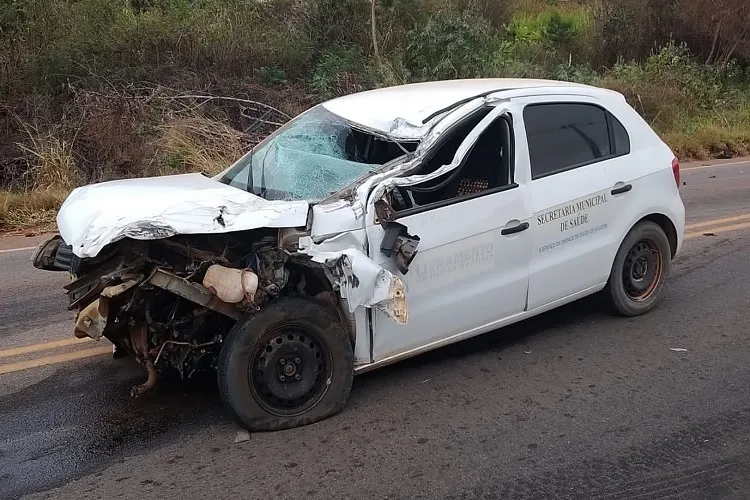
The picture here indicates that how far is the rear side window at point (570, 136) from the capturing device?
16.4ft

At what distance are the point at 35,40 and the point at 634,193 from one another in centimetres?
1124

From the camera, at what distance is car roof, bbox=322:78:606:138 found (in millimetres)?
4820

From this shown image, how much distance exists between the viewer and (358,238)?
4.16 metres

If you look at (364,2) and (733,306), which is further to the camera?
(364,2)

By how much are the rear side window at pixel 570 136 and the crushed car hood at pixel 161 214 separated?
1741mm

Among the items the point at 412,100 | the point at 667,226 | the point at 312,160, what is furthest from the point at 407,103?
the point at 667,226

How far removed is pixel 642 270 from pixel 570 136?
1285 millimetres

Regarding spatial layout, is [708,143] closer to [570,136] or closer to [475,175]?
[570,136]

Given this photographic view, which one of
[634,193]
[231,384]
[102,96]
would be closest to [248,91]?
[102,96]

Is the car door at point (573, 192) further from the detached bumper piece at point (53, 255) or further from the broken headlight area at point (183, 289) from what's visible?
the detached bumper piece at point (53, 255)

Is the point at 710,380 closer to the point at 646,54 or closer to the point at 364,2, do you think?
the point at 364,2

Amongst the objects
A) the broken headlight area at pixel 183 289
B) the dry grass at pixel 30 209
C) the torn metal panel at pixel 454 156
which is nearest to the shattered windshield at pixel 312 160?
the torn metal panel at pixel 454 156

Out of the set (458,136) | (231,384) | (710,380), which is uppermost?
(458,136)

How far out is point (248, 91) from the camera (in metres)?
14.3
